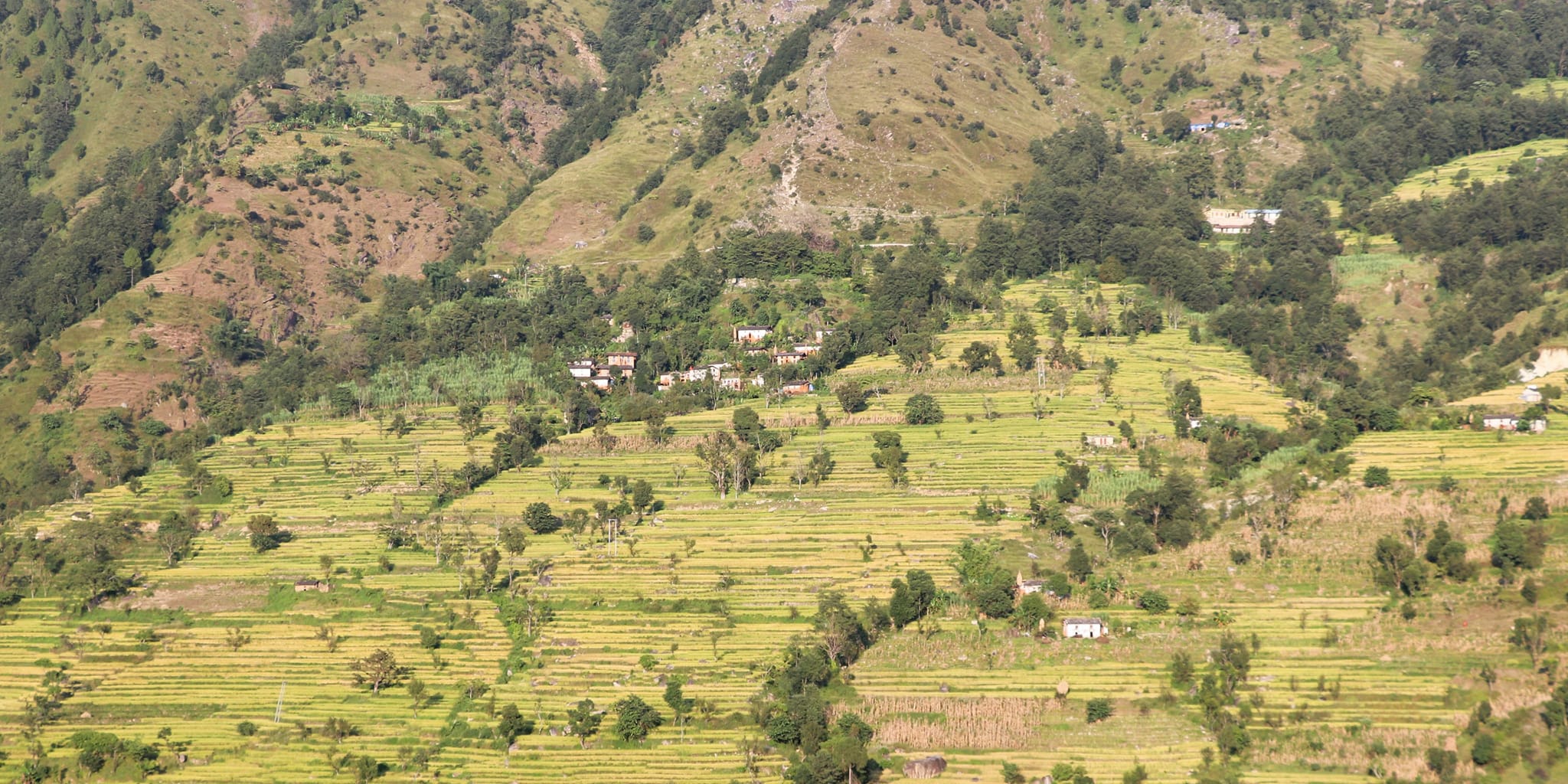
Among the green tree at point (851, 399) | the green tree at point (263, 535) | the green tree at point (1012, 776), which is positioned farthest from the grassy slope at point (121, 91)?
the green tree at point (1012, 776)

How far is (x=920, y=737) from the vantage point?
→ 74188 mm

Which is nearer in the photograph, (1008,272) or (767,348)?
(767,348)

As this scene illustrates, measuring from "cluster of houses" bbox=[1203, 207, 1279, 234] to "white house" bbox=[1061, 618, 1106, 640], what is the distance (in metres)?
79.6

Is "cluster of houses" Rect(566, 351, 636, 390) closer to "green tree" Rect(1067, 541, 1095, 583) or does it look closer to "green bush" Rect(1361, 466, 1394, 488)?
"green tree" Rect(1067, 541, 1095, 583)

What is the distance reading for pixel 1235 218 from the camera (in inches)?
6043

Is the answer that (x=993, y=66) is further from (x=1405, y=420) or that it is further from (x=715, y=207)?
(x=1405, y=420)

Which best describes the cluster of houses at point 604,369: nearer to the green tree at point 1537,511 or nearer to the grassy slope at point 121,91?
the green tree at point 1537,511

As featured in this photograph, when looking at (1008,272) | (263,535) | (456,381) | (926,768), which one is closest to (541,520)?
(263,535)

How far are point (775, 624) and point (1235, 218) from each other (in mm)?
88273

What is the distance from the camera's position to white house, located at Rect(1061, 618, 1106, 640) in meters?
81.6

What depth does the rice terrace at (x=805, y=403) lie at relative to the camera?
7744 cm

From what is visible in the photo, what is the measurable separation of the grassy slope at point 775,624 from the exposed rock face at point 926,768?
949 millimetres

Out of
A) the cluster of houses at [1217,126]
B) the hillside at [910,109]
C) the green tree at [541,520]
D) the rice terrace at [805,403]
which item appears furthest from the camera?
the cluster of houses at [1217,126]

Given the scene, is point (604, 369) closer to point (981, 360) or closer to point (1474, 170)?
point (981, 360)
